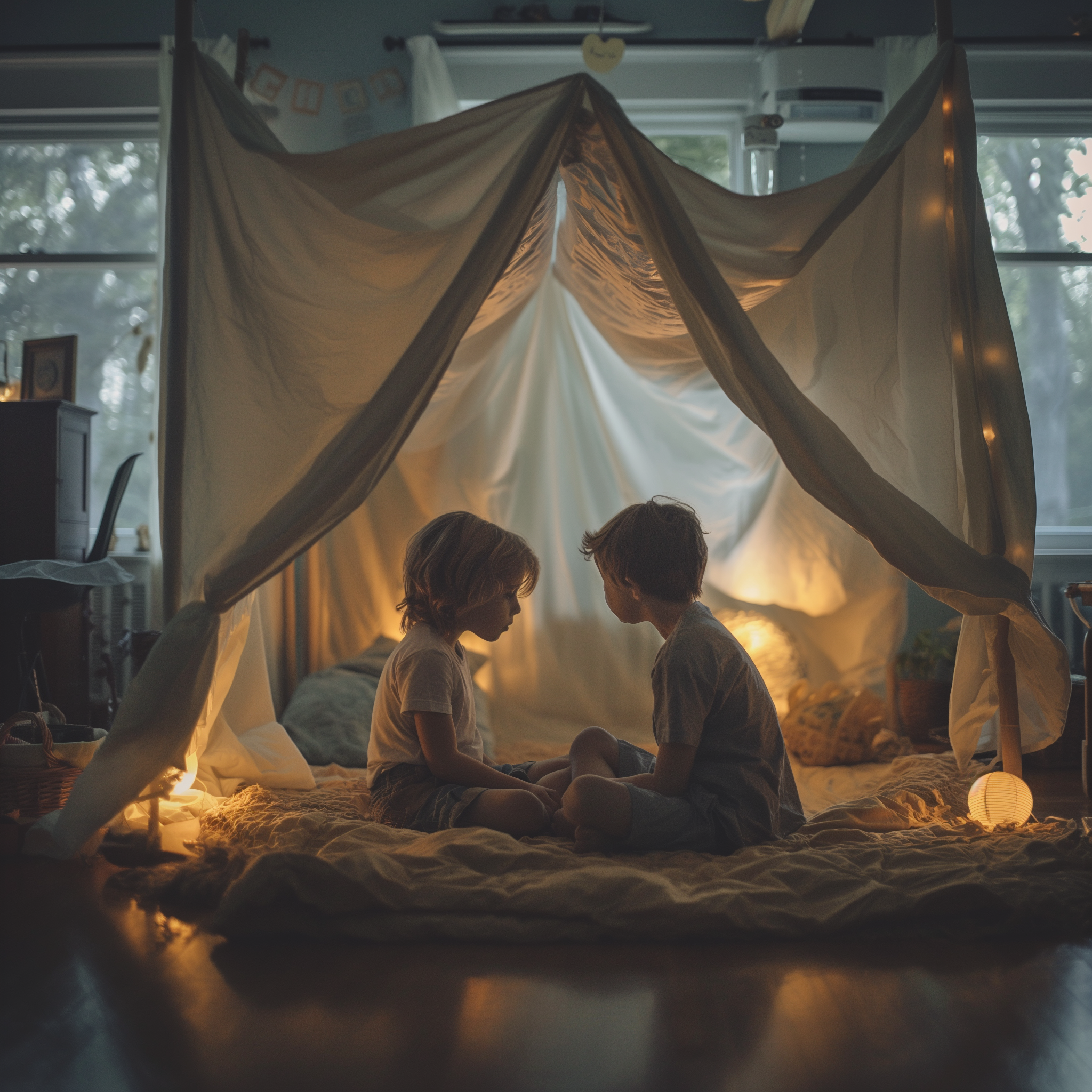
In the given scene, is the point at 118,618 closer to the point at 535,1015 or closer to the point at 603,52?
the point at 603,52

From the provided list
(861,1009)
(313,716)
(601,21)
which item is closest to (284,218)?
(313,716)

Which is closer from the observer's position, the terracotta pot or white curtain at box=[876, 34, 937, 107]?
the terracotta pot

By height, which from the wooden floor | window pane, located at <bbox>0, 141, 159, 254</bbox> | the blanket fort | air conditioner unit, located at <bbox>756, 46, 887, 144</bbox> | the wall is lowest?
the wooden floor

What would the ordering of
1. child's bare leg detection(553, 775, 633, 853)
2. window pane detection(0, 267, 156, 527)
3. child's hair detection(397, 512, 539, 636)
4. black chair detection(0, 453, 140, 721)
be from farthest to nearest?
window pane detection(0, 267, 156, 527) < black chair detection(0, 453, 140, 721) < child's hair detection(397, 512, 539, 636) < child's bare leg detection(553, 775, 633, 853)

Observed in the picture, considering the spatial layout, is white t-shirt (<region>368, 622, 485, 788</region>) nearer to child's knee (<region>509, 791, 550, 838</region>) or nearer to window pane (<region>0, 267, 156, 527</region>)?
child's knee (<region>509, 791, 550, 838</region>)

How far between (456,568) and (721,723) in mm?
620

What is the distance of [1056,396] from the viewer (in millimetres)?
3834

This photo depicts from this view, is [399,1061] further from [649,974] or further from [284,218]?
[284,218]

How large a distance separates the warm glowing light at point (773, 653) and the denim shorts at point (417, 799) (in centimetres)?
168

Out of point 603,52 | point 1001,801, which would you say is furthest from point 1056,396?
point 1001,801

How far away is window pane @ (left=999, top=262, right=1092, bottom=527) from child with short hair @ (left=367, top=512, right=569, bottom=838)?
9.58 ft

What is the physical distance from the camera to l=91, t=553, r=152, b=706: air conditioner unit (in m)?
3.45

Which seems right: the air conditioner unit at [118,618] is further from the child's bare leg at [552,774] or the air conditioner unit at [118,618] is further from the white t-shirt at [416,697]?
the child's bare leg at [552,774]

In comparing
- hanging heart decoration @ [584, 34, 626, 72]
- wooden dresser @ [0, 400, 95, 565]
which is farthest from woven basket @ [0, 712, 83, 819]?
hanging heart decoration @ [584, 34, 626, 72]
